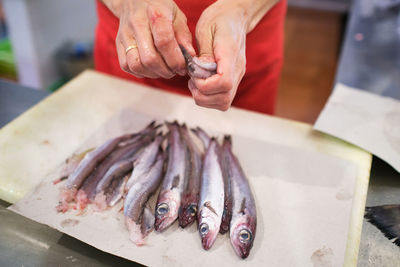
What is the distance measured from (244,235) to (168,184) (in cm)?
36

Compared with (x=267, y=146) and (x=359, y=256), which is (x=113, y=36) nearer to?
(x=267, y=146)

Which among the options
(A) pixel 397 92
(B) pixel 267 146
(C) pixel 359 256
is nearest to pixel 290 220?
(C) pixel 359 256

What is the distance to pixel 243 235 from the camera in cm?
121

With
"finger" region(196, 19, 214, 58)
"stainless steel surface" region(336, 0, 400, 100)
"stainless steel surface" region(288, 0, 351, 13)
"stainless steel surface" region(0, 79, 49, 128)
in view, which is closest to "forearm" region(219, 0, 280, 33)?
"finger" region(196, 19, 214, 58)

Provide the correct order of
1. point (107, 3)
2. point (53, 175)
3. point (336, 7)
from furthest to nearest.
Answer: point (336, 7) → point (107, 3) → point (53, 175)

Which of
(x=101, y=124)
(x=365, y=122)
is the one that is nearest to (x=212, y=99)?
(x=101, y=124)

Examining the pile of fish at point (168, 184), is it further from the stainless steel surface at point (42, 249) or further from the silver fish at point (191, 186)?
the stainless steel surface at point (42, 249)

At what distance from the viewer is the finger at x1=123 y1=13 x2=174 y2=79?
43.6 inches

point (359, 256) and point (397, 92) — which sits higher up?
point (397, 92)

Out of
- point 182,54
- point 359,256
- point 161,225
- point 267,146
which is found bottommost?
point 359,256

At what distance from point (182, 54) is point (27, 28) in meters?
2.94

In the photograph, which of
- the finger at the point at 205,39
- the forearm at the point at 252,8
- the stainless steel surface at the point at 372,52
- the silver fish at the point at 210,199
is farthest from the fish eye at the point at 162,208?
the stainless steel surface at the point at 372,52

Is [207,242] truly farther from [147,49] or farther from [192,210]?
[147,49]

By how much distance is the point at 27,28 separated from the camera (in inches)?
134
